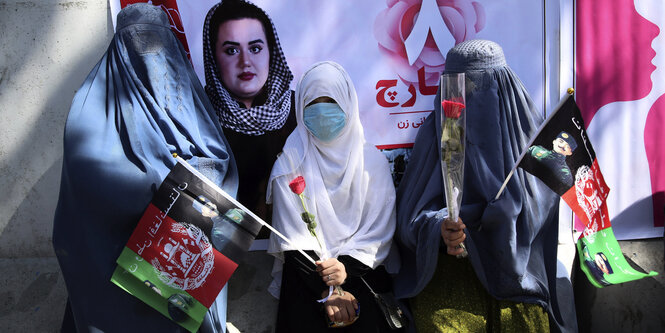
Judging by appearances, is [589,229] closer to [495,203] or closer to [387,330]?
[495,203]

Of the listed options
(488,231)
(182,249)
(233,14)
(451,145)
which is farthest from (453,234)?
(233,14)

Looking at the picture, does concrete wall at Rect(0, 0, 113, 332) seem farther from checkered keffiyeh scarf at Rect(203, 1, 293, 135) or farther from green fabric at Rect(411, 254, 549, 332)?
green fabric at Rect(411, 254, 549, 332)

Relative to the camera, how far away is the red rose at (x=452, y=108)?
1897 millimetres

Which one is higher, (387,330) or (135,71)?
(135,71)

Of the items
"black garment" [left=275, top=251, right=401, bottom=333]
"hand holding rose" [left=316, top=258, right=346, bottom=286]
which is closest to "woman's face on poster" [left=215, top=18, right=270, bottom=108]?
"black garment" [left=275, top=251, right=401, bottom=333]

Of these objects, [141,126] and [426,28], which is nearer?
[141,126]

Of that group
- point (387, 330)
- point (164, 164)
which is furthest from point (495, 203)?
point (164, 164)

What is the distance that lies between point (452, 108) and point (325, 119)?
29.0 inches

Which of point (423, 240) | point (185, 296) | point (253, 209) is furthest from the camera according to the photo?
point (253, 209)

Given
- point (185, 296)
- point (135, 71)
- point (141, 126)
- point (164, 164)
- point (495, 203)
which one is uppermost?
point (135, 71)

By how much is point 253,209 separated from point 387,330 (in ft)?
2.95

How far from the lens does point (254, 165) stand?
2.90m

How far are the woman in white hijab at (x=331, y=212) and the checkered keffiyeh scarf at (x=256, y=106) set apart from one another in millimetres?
292

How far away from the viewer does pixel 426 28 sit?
295 centimetres
